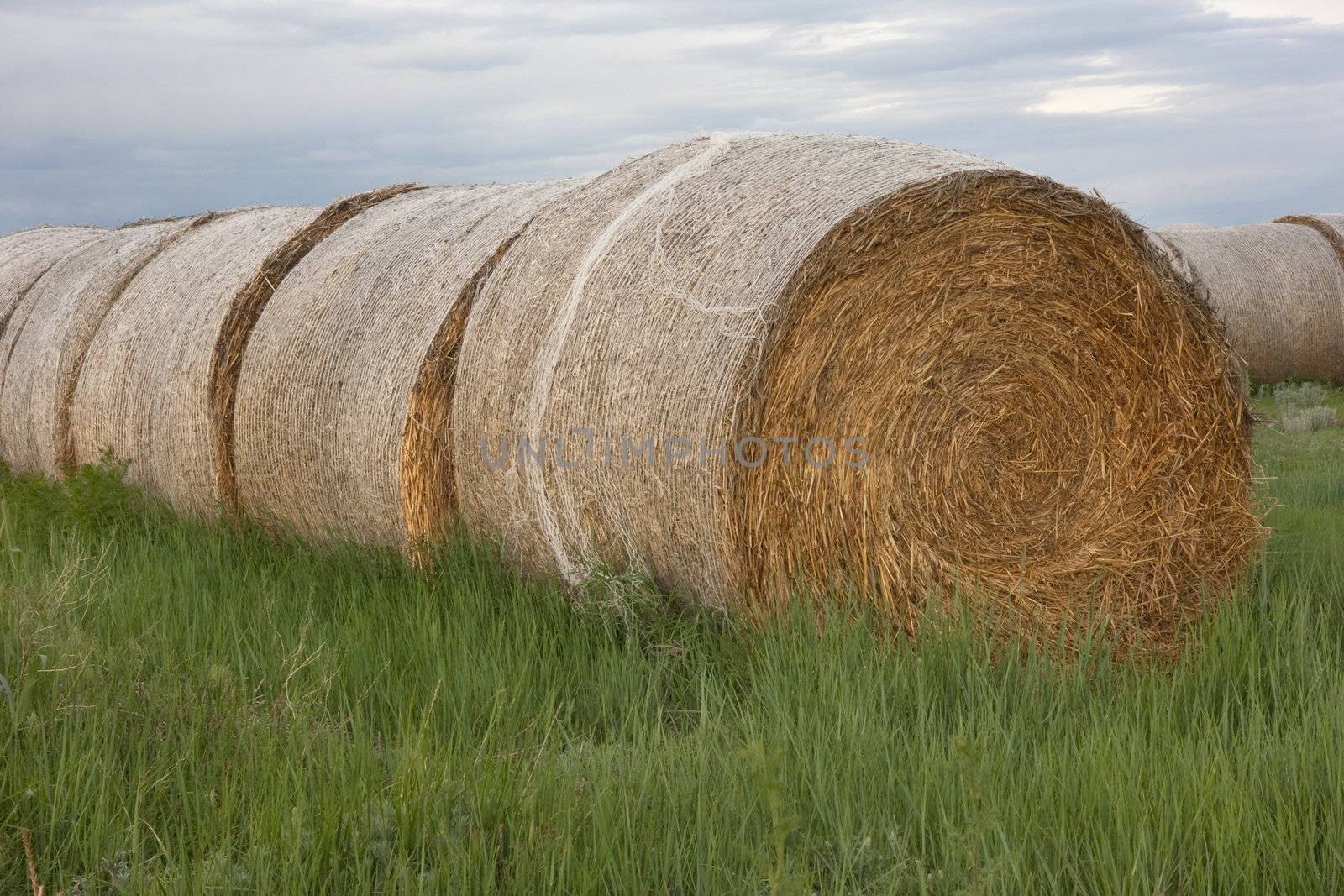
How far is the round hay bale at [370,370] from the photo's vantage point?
210 inches

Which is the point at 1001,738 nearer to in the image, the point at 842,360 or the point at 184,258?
the point at 842,360

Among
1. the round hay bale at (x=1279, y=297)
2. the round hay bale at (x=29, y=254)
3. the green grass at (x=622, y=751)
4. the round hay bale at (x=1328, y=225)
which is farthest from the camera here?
the round hay bale at (x=1328, y=225)

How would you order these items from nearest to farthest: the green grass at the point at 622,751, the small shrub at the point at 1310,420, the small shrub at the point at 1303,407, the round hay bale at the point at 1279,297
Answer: the green grass at the point at 622,751, the small shrub at the point at 1310,420, the small shrub at the point at 1303,407, the round hay bale at the point at 1279,297

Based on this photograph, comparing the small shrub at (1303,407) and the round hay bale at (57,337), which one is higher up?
the round hay bale at (57,337)

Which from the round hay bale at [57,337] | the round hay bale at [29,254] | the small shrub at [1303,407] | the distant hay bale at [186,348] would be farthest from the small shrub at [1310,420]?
the round hay bale at [29,254]

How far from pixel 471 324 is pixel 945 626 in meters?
2.28

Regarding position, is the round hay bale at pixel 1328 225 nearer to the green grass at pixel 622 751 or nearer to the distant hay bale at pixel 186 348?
the green grass at pixel 622 751

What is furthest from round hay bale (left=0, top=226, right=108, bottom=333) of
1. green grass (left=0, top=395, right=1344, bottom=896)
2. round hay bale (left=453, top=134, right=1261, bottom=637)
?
round hay bale (left=453, top=134, right=1261, bottom=637)

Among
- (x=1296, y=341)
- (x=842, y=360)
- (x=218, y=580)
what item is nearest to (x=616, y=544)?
(x=842, y=360)

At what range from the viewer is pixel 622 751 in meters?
3.24

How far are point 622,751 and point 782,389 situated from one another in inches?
57.5

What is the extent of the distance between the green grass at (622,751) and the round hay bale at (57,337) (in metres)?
3.49

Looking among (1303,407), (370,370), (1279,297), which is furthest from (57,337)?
(1279,297)

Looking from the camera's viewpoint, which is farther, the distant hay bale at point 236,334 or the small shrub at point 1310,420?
the small shrub at point 1310,420
